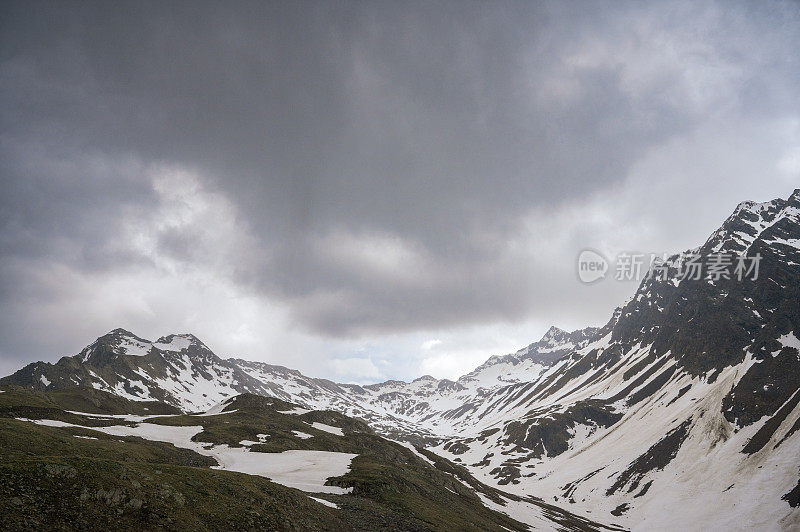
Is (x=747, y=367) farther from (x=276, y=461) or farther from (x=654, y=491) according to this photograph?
(x=276, y=461)

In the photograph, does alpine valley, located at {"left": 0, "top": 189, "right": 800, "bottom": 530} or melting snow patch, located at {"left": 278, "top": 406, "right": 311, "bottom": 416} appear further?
melting snow patch, located at {"left": 278, "top": 406, "right": 311, "bottom": 416}

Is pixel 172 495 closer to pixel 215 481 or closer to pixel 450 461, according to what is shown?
pixel 215 481

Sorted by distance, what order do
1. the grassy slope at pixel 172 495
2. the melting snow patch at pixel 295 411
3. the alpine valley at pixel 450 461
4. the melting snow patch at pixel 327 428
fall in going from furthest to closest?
the melting snow patch at pixel 295 411 → the melting snow patch at pixel 327 428 → the alpine valley at pixel 450 461 → the grassy slope at pixel 172 495

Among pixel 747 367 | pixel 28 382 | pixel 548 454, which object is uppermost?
pixel 747 367

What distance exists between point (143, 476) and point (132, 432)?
200 ft

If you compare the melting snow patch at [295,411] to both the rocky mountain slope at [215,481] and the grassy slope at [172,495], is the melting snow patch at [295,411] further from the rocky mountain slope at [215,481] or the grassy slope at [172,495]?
the grassy slope at [172,495]

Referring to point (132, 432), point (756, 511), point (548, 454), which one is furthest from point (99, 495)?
point (548, 454)

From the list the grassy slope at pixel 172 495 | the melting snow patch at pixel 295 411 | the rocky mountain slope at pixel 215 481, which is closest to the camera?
the grassy slope at pixel 172 495

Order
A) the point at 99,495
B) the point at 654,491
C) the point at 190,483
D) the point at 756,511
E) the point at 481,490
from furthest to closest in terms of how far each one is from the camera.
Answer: the point at 654,491
the point at 481,490
the point at 756,511
the point at 190,483
the point at 99,495

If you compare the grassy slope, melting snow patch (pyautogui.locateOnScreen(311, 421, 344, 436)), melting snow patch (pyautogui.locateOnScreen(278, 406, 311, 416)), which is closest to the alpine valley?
the grassy slope

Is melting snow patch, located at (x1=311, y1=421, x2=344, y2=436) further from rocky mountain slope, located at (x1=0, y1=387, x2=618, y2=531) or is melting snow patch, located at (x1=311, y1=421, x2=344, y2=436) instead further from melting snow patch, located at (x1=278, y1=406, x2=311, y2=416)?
melting snow patch, located at (x1=278, y1=406, x2=311, y2=416)

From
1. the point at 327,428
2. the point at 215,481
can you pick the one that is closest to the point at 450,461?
the point at 327,428

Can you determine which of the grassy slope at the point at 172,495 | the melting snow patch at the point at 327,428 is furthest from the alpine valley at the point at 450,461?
the melting snow patch at the point at 327,428

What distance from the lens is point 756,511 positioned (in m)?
82.8
